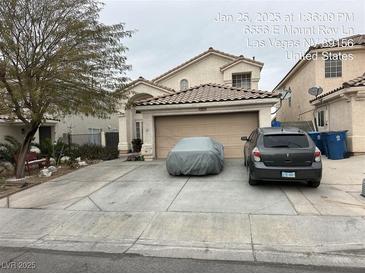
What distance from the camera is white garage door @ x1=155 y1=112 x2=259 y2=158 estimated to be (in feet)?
43.2

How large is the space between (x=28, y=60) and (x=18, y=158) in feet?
12.8

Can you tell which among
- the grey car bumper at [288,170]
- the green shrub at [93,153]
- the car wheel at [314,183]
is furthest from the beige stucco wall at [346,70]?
the green shrub at [93,153]

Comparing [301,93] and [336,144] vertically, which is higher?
[301,93]

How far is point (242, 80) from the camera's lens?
2067 centimetres

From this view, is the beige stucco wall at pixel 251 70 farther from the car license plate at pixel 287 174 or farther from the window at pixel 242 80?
the car license plate at pixel 287 174

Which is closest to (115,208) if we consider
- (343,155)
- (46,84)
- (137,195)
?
(137,195)

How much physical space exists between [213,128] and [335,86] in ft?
30.0

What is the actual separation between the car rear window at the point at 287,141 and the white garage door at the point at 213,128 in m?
5.36

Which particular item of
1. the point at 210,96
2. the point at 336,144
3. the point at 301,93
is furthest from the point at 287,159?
the point at 301,93

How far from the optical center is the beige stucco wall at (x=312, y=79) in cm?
1697

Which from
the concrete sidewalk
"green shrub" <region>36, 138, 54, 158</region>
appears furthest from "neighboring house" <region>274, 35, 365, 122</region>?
"green shrub" <region>36, 138, 54, 158</region>

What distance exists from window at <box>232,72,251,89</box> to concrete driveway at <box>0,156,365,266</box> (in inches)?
489

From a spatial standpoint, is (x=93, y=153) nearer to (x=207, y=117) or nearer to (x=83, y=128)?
(x=207, y=117)

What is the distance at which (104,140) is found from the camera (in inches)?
714
